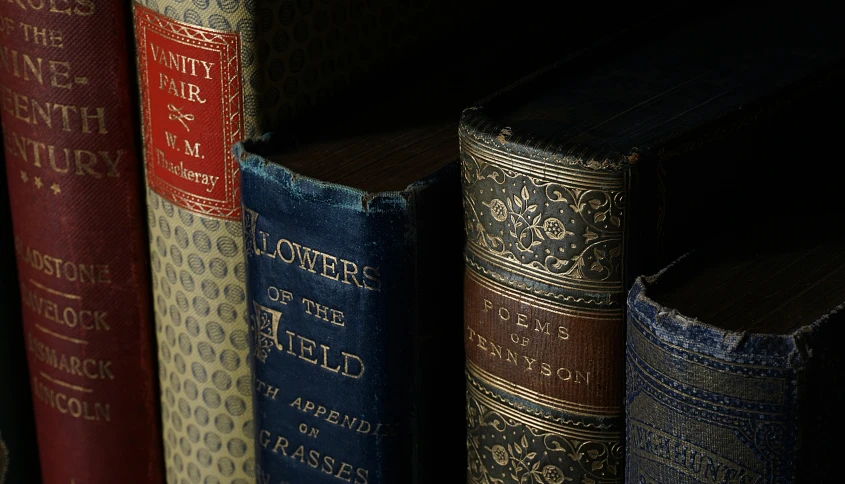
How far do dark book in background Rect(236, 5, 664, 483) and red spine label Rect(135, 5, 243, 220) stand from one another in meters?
0.04

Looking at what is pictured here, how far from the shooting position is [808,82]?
62 centimetres

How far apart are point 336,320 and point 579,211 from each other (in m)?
0.16

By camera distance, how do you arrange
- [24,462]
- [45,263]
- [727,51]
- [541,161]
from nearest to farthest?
[541,161]
[727,51]
[45,263]
[24,462]

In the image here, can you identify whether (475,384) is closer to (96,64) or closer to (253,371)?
(253,371)

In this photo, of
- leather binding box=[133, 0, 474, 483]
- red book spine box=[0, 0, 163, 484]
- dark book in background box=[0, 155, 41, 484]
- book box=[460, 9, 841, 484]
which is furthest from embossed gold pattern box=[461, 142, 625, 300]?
dark book in background box=[0, 155, 41, 484]

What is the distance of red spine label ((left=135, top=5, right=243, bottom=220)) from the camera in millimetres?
674

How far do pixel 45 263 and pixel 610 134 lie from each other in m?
0.41

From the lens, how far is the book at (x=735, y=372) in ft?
1.64

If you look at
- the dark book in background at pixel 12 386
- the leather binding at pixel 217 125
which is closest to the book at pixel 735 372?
the leather binding at pixel 217 125

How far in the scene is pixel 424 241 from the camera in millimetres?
622

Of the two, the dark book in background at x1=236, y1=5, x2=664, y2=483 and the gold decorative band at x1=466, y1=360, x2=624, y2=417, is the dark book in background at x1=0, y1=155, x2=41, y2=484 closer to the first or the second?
the dark book in background at x1=236, y1=5, x2=664, y2=483

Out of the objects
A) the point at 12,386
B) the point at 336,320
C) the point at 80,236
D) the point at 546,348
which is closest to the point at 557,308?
the point at 546,348

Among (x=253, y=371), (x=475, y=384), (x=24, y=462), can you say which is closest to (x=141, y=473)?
(x=24, y=462)

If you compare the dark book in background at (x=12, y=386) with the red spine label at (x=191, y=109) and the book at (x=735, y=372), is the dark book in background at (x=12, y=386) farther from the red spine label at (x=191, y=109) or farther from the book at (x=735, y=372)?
the book at (x=735, y=372)
